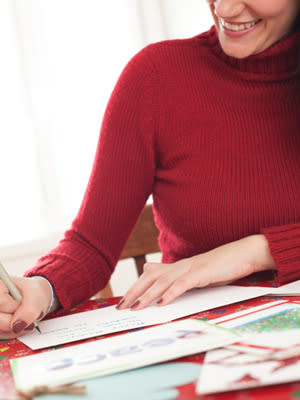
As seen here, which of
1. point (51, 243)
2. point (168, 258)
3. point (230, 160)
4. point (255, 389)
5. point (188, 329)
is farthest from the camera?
point (51, 243)

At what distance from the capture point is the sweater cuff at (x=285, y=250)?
88 cm

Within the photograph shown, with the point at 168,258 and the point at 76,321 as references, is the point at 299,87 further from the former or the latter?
the point at 76,321

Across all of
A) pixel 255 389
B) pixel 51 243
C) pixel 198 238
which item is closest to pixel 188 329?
pixel 255 389

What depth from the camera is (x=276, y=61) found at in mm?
1109

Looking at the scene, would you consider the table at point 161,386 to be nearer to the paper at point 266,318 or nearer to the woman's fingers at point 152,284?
the paper at point 266,318

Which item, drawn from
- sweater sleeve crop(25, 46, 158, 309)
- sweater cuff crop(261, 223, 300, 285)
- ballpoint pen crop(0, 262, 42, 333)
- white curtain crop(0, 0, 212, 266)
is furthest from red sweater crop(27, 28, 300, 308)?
white curtain crop(0, 0, 212, 266)

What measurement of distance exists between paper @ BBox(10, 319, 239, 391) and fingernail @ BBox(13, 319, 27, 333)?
0.39 ft

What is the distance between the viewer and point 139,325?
2.33ft

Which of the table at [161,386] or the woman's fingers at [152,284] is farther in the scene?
the woman's fingers at [152,284]

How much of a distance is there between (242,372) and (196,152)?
26.8 inches

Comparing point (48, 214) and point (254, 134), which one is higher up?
point (254, 134)

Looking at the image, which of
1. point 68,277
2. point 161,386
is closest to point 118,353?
point 161,386

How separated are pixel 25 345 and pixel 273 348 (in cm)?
33

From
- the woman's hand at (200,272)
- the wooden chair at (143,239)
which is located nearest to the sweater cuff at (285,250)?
the woman's hand at (200,272)
